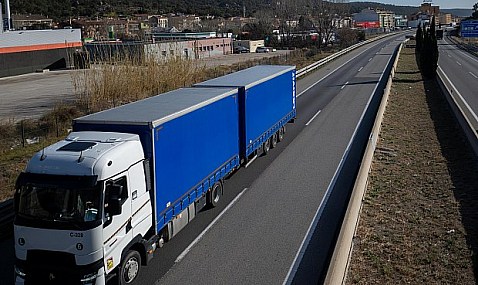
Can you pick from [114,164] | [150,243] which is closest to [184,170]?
[150,243]

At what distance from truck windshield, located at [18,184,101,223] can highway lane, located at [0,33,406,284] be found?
6.94ft

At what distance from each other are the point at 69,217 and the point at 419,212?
7977 mm

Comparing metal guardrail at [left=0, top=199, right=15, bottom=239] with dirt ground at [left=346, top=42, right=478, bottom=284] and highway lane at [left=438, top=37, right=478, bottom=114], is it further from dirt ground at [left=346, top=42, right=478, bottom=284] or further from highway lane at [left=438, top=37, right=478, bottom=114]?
highway lane at [left=438, top=37, right=478, bottom=114]

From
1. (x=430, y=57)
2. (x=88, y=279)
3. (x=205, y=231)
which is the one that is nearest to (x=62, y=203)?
(x=88, y=279)

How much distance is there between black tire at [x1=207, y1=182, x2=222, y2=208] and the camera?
44.3 ft

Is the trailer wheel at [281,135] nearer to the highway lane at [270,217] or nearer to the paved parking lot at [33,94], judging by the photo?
the highway lane at [270,217]

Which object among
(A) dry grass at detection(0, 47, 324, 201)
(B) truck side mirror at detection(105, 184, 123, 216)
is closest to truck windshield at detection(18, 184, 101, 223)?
(B) truck side mirror at detection(105, 184, 123, 216)

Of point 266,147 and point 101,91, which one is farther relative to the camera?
point 101,91

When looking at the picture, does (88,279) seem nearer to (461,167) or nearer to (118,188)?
(118,188)

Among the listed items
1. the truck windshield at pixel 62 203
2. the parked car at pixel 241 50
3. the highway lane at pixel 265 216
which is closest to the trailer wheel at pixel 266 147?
the highway lane at pixel 265 216

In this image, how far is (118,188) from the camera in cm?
875

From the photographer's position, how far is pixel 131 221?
9422 millimetres

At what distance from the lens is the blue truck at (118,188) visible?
8430 mm

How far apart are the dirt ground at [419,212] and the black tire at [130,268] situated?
3.61 metres
